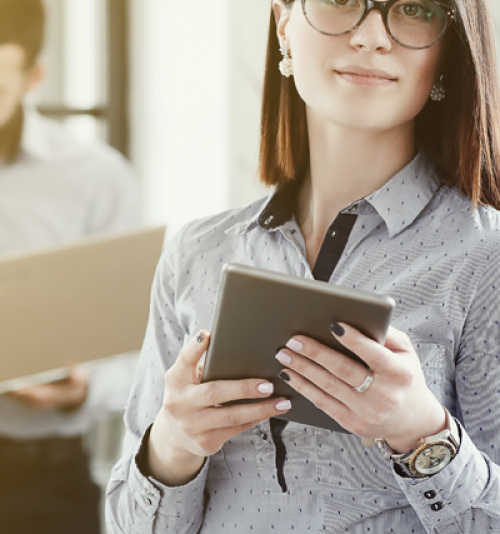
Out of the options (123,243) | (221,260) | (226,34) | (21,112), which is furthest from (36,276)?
(226,34)

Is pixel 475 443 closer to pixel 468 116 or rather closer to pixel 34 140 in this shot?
pixel 468 116

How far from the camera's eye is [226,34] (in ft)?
8.29

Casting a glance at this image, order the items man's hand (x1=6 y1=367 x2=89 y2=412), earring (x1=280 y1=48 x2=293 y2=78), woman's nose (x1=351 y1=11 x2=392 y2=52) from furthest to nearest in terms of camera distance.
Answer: man's hand (x1=6 y1=367 x2=89 y2=412)
earring (x1=280 y1=48 x2=293 y2=78)
woman's nose (x1=351 y1=11 x2=392 y2=52)

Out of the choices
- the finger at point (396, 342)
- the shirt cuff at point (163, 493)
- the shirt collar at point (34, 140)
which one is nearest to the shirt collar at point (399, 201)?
the finger at point (396, 342)

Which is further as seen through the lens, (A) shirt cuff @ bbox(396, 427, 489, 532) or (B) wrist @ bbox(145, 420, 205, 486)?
(B) wrist @ bbox(145, 420, 205, 486)

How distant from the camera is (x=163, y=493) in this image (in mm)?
914

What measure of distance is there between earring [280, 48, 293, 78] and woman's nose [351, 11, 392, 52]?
19 centimetres

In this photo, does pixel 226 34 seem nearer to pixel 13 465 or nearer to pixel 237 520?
pixel 13 465

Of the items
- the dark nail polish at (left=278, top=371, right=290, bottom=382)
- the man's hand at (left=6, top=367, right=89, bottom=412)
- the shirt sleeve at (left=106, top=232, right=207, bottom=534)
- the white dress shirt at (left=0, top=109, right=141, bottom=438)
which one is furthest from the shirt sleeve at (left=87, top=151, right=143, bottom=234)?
the dark nail polish at (left=278, top=371, right=290, bottom=382)

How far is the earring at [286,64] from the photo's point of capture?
3.40 feet

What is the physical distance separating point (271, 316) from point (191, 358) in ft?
0.36

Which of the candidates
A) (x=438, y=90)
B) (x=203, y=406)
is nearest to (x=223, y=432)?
(x=203, y=406)

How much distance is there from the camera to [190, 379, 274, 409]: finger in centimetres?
74

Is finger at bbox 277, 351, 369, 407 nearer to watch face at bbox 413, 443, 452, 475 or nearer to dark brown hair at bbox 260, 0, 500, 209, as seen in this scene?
watch face at bbox 413, 443, 452, 475
